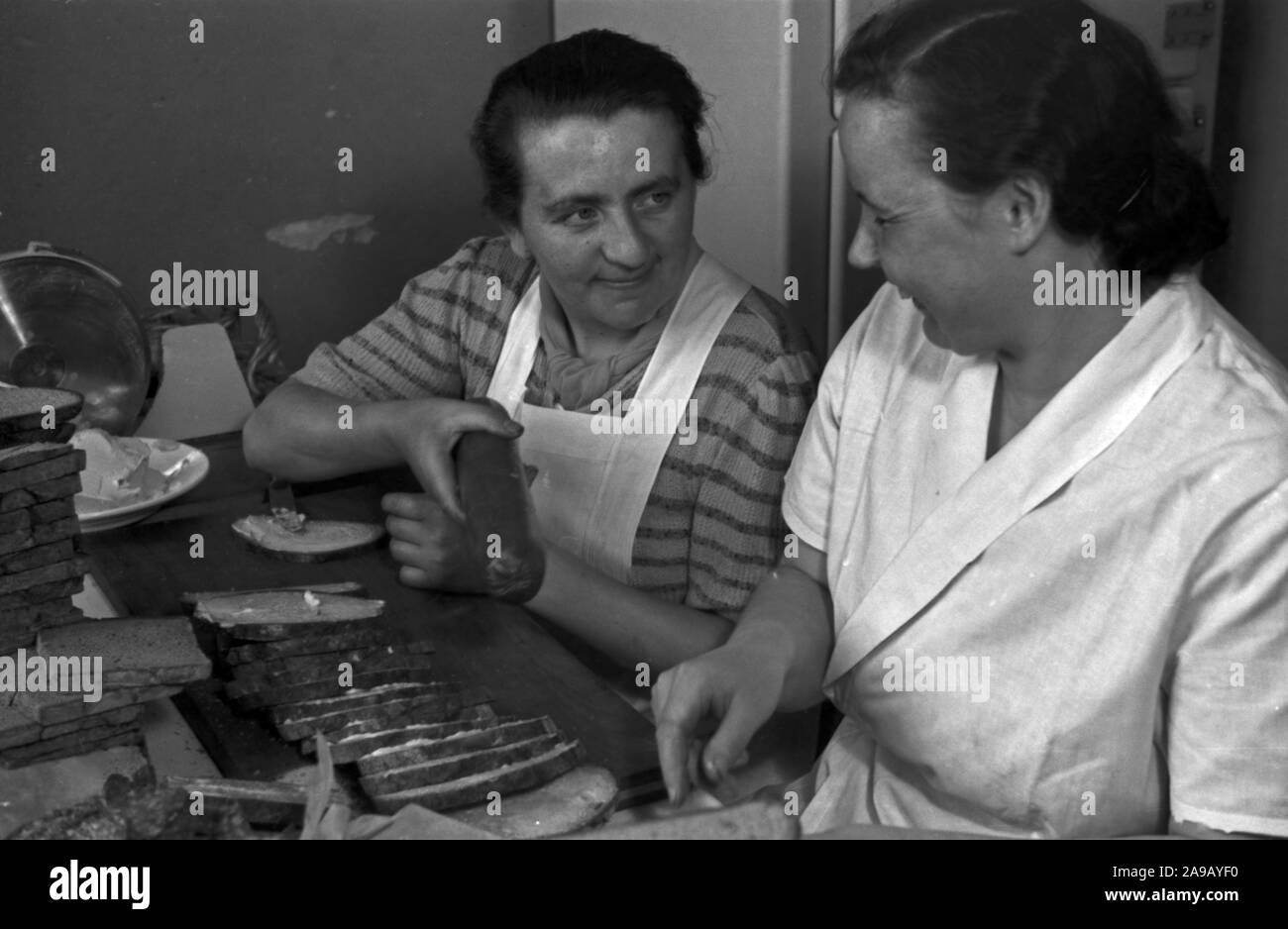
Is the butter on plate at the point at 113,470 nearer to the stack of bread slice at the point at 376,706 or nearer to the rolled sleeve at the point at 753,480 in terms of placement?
the stack of bread slice at the point at 376,706

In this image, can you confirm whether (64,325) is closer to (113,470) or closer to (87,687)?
(113,470)

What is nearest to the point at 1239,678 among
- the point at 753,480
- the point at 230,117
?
the point at 753,480

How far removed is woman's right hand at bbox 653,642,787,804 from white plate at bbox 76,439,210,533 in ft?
A: 1.69

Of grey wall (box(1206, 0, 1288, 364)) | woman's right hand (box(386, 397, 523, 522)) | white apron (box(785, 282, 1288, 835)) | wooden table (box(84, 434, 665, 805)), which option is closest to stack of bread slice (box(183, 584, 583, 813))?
wooden table (box(84, 434, 665, 805))

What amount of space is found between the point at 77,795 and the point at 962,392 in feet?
1.93

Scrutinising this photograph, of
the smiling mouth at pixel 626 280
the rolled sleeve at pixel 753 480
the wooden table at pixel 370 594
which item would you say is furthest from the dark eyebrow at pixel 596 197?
the wooden table at pixel 370 594

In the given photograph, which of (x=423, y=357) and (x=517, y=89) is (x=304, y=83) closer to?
(x=517, y=89)

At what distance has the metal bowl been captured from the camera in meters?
0.95

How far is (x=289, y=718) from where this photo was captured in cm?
72

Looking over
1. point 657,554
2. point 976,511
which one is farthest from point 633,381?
point 976,511

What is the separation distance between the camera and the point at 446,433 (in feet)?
3.12

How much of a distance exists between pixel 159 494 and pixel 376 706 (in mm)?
431

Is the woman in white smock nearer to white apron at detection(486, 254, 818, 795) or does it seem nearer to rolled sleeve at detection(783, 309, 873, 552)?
rolled sleeve at detection(783, 309, 873, 552)

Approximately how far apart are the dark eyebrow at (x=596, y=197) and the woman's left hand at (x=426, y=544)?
0.25 m
